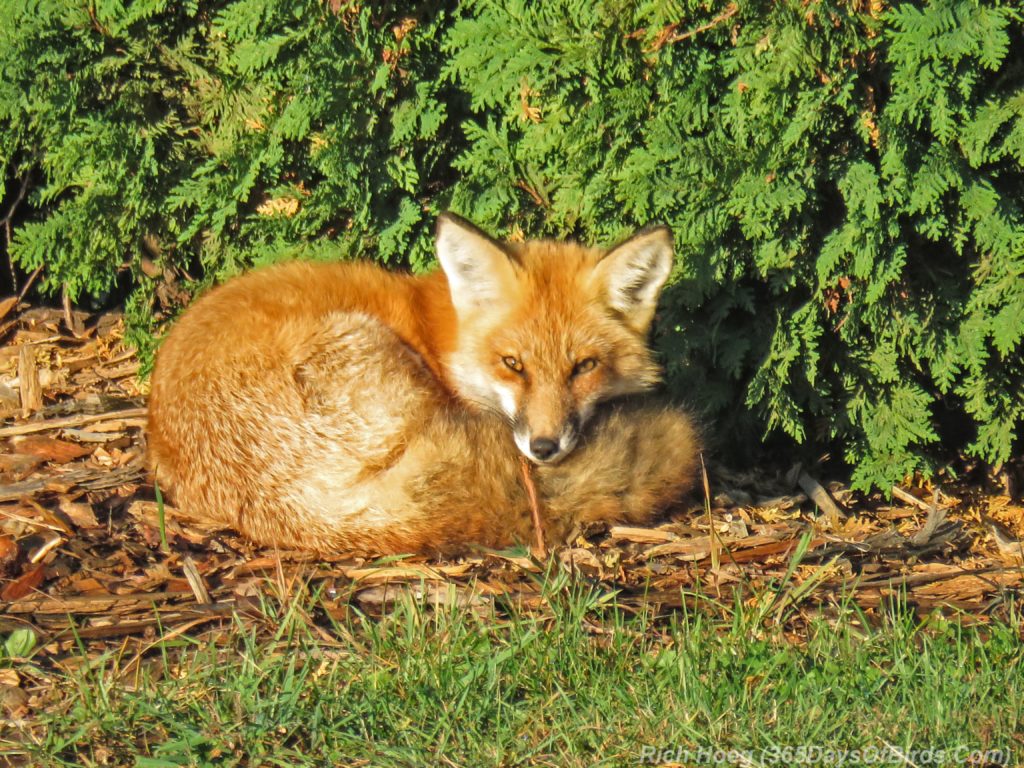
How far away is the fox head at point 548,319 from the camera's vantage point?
4.16 meters

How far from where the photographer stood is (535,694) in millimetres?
2738

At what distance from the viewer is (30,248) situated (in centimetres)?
522

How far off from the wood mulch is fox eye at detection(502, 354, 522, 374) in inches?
28.4

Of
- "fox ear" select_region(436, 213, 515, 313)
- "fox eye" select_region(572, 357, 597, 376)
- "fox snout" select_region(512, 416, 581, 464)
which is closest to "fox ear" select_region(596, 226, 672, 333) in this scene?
"fox eye" select_region(572, 357, 597, 376)

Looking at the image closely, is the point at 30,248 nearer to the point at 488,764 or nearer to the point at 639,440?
the point at 639,440

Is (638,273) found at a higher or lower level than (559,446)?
higher

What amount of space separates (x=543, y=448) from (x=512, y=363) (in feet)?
1.83

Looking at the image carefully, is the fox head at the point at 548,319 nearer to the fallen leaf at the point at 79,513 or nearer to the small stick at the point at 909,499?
the small stick at the point at 909,499

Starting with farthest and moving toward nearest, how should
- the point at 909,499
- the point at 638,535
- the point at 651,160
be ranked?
the point at 909,499
the point at 651,160
the point at 638,535

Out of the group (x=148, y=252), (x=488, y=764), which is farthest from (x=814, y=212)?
(x=148, y=252)


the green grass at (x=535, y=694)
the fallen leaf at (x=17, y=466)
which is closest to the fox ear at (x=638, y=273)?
the green grass at (x=535, y=694)

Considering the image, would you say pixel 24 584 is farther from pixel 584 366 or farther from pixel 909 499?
pixel 909 499

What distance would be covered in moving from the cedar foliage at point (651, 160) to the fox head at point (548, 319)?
25 centimetres

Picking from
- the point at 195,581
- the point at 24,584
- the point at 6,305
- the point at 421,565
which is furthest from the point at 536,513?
the point at 6,305
